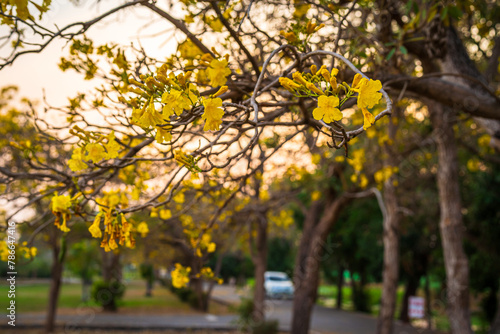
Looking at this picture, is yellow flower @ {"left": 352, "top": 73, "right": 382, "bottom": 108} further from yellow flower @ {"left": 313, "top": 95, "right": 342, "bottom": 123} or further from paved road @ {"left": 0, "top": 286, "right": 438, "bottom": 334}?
paved road @ {"left": 0, "top": 286, "right": 438, "bottom": 334}

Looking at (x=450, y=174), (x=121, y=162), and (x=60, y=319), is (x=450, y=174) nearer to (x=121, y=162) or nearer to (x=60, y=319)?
(x=121, y=162)

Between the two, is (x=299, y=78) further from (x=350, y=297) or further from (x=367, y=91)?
(x=350, y=297)

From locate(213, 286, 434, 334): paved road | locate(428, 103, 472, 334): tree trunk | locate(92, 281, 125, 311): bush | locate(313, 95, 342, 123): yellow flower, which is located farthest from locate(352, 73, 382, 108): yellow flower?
locate(92, 281, 125, 311): bush

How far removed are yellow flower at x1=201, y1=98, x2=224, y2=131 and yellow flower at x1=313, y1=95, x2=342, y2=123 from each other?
0.97ft

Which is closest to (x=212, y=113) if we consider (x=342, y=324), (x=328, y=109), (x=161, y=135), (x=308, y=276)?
(x=161, y=135)

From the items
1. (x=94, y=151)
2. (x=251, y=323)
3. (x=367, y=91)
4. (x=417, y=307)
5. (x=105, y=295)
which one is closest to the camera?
(x=367, y=91)

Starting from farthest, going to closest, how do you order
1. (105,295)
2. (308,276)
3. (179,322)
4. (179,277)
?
(105,295)
(179,322)
(308,276)
(179,277)

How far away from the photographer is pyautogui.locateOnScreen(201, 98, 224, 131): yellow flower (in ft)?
4.14

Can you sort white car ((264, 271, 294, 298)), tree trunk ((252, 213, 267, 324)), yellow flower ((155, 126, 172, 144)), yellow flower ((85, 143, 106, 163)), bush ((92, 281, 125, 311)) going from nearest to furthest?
yellow flower ((155, 126, 172, 144)) → yellow flower ((85, 143, 106, 163)) → tree trunk ((252, 213, 267, 324)) → bush ((92, 281, 125, 311)) → white car ((264, 271, 294, 298))

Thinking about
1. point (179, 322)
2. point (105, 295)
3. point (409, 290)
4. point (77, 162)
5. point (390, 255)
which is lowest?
point (179, 322)

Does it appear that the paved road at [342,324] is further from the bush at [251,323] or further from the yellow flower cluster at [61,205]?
the yellow flower cluster at [61,205]

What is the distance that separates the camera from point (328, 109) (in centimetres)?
118

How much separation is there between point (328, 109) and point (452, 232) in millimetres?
4185

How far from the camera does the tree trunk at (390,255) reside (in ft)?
18.3
